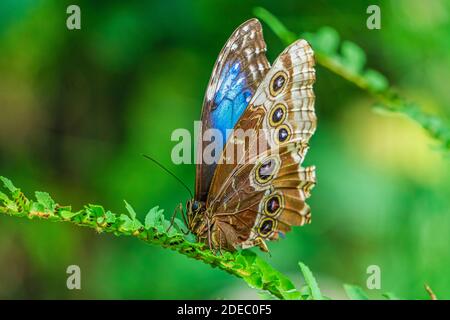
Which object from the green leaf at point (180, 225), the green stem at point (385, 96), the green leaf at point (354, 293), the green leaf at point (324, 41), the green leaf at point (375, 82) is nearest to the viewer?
the green leaf at point (354, 293)

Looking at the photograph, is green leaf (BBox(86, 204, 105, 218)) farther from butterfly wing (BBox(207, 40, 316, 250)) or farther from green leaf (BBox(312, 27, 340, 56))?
green leaf (BBox(312, 27, 340, 56))

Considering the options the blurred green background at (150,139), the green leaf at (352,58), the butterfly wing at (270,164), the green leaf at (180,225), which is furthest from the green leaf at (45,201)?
the blurred green background at (150,139)

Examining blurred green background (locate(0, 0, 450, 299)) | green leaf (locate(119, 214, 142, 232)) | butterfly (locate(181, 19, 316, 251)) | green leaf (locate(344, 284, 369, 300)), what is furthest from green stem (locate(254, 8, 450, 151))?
blurred green background (locate(0, 0, 450, 299))

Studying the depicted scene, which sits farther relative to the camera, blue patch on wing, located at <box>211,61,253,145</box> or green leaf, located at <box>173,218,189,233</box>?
blue patch on wing, located at <box>211,61,253,145</box>

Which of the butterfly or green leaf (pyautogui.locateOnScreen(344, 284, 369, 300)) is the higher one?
the butterfly

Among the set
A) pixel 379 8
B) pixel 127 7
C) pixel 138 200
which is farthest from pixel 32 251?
pixel 379 8

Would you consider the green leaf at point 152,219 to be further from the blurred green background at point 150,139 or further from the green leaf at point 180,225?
the blurred green background at point 150,139
